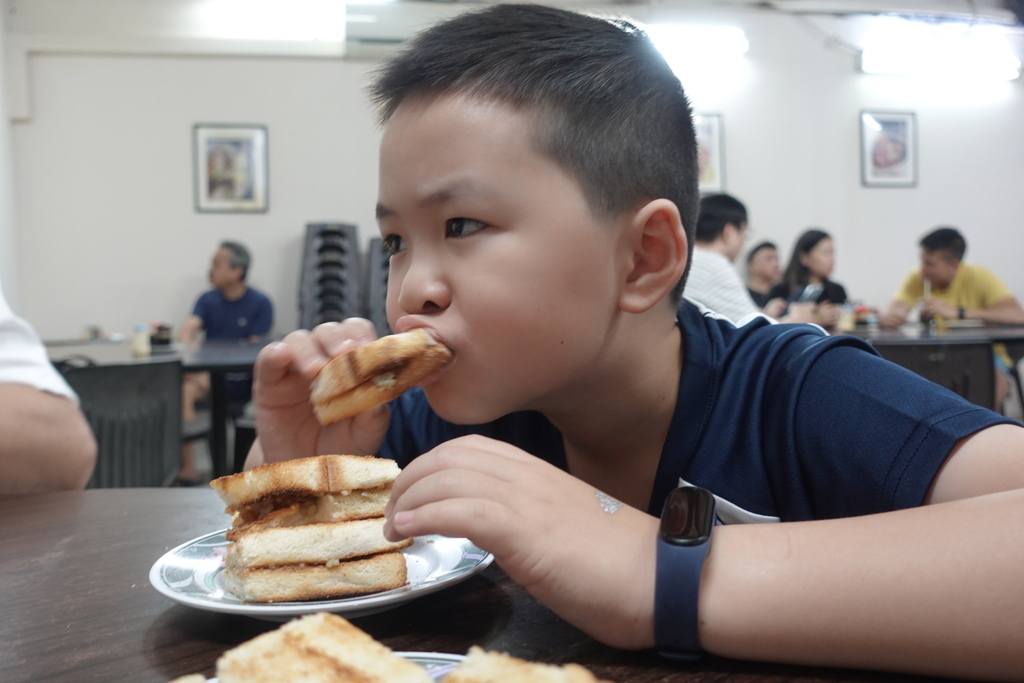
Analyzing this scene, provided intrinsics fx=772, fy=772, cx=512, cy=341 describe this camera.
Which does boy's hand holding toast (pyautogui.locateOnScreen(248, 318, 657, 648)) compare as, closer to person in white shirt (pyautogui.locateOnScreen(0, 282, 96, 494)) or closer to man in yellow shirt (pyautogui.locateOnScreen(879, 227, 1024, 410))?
person in white shirt (pyautogui.locateOnScreen(0, 282, 96, 494))

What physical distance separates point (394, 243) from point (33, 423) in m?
0.83

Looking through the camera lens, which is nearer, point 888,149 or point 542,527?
point 542,527

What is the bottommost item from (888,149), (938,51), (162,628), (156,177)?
(162,628)

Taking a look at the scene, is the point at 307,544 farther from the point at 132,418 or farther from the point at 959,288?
the point at 959,288

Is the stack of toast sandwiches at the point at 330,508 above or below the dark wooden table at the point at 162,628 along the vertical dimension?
above

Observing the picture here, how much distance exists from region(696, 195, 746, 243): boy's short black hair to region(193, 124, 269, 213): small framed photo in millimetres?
4659

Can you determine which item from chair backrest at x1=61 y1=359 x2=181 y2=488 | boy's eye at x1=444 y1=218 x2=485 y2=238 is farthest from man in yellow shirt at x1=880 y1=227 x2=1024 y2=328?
boy's eye at x1=444 y1=218 x2=485 y2=238

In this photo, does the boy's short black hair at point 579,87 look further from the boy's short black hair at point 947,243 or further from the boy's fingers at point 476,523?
the boy's short black hair at point 947,243

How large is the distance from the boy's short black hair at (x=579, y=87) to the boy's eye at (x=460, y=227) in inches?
5.5

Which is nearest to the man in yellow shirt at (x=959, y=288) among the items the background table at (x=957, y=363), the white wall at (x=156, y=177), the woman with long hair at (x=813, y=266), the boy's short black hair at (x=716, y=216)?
the woman with long hair at (x=813, y=266)

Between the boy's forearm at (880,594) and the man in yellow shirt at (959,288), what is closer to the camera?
the boy's forearm at (880,594)

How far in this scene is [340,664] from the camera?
1.53ft

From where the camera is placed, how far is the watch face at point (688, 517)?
0.65 m

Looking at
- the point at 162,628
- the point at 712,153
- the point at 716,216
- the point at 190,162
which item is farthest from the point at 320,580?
the point at 712,153
